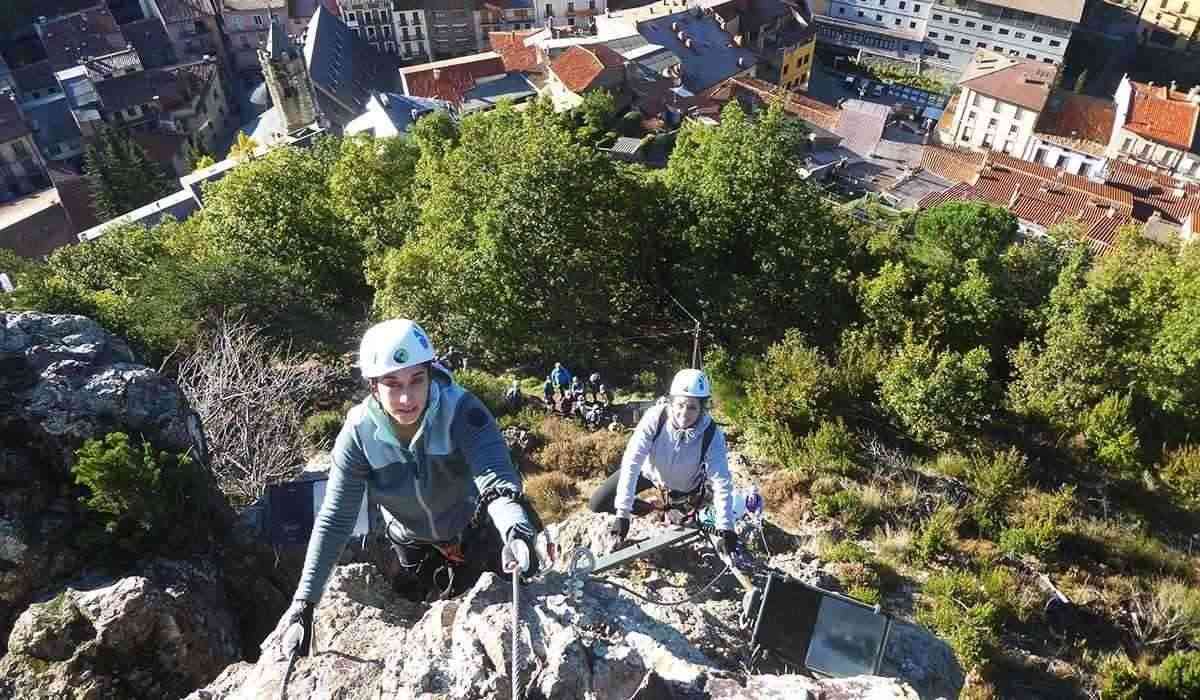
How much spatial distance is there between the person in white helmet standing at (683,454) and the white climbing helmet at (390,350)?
7.84ft

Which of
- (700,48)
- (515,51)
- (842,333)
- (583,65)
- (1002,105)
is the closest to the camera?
(842,333)

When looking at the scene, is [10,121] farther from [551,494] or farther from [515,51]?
[551,494]

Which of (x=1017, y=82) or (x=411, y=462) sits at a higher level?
(x=411, y=462)

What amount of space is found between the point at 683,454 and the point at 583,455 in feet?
16.2

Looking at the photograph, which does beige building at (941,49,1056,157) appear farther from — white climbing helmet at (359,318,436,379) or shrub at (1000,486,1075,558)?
white climbing helmet at (359,318,436,379)

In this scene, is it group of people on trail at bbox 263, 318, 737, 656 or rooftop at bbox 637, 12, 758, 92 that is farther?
rooftop at bbox 637, 12, 758, 92

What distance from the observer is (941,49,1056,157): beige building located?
43906 mm

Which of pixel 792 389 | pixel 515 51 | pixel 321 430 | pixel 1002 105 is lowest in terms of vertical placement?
pixel 1002 105

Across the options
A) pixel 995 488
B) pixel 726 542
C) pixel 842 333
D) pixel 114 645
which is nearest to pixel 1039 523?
pixel 995 488

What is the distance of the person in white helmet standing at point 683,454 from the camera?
5672mm

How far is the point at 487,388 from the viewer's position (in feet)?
42.8

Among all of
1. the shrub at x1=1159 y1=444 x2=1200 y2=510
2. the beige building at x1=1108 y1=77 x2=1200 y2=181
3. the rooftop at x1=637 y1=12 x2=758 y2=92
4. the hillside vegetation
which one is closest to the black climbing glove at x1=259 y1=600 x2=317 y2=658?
the hillside vegetation

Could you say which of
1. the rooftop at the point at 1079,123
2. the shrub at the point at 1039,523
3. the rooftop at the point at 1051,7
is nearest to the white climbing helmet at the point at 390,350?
the shrub at the point at 1039,523

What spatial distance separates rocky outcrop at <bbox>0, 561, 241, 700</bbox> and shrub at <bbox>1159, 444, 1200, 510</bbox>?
11.9 m
